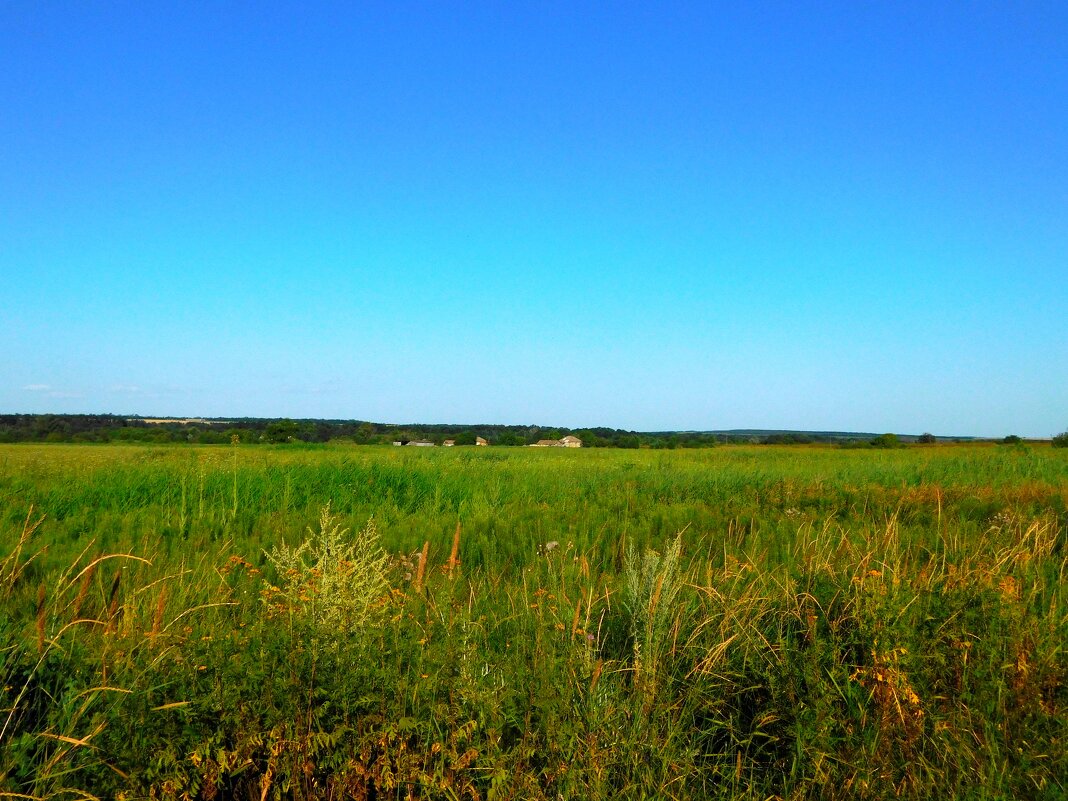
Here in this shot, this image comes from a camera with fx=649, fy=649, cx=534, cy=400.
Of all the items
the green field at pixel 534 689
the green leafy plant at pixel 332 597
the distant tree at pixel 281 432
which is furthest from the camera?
the distant tree at pixel 281 432

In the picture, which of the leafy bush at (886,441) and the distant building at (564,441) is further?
the distant building at (564,441)

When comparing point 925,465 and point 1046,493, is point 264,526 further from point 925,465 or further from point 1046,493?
point 925,465

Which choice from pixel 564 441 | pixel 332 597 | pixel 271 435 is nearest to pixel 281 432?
pixel 271 435

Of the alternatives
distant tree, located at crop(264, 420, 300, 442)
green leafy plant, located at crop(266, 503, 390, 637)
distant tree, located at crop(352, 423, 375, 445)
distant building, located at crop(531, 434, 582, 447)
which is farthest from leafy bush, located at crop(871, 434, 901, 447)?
green leafy plant, located at crop(266, 503, 390, 637)

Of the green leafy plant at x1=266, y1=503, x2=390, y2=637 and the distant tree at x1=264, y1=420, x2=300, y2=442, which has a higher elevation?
the distant tree at x1=264, y1=420, x2=300, y2=442

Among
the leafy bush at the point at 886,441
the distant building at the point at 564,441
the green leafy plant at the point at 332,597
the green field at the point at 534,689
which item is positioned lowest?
the green field at the point at 534,689

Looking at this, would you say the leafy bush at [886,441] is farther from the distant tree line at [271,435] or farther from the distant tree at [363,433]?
the distant tree at [363,433]

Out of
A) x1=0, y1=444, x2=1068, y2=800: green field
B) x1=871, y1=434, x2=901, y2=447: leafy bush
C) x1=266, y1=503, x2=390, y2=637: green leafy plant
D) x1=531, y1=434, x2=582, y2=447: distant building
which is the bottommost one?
x1=0, y1=444, x2=1068, y2=800: green field

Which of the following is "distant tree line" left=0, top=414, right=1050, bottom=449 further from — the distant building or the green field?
the green field

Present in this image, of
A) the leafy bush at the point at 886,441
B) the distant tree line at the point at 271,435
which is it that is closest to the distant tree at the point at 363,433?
the distant tree line at the point at 271,435

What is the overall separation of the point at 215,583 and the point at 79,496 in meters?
5.08

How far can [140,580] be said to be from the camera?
415cm

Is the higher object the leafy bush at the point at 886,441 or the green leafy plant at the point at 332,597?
the leafy bush at the point at 886,441

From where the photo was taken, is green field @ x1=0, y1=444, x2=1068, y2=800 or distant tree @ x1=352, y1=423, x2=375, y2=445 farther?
distant tree @ x1=352, y1=423, x2=375, y2=445
